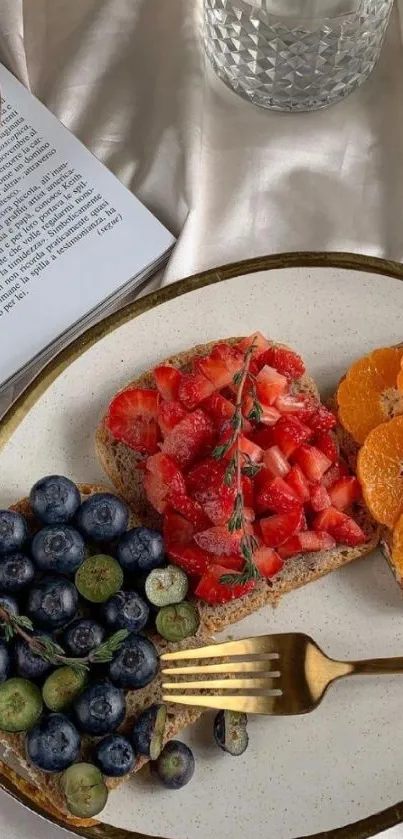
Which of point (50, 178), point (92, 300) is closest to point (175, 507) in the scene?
point (92, 300)

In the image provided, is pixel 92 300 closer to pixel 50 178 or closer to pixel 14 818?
pixel 50 178

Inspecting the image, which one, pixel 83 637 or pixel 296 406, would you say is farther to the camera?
pixel 296 406

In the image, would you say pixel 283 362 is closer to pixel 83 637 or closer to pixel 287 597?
pixel 287 597

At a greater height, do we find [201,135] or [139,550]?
[201,135]

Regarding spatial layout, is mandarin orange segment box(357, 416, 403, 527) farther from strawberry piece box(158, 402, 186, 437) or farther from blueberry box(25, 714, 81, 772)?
blueberry box(25, 714, 81, 772)

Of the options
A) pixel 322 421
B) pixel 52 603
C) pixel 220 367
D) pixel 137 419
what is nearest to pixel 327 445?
pixel 322 421

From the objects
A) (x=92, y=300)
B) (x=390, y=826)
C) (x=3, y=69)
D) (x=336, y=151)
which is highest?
(x=3, y=69)

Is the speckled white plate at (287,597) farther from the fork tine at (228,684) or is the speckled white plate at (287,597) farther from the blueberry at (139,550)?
the blueberry at (139,550)
